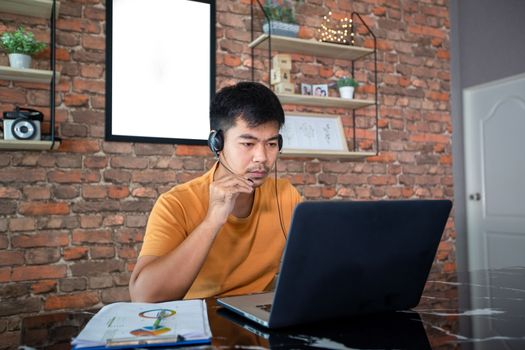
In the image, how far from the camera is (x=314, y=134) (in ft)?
10.5

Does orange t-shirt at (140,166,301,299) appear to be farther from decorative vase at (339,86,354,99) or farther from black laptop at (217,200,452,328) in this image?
decorative vase at (339,86,354,99)

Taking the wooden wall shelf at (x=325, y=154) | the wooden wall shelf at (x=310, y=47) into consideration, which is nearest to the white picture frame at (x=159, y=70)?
the wooden wall shelf at (x=310, y=47)

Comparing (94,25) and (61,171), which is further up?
(94,25)

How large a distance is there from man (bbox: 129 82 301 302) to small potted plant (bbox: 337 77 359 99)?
68.6 inches

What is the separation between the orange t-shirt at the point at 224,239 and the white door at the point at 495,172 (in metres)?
2.57

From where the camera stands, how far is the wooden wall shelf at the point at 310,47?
9.74 feet

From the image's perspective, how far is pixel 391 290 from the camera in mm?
908

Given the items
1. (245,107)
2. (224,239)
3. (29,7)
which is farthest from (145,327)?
(29,7)

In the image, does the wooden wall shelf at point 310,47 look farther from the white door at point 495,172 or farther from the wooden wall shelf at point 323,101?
the white door at point 495,172

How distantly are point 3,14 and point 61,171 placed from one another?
0.86 meters

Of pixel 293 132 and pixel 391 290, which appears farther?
pixel 293 132

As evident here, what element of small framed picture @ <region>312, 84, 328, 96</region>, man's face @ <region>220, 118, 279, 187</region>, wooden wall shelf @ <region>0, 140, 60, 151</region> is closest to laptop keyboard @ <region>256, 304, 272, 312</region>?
man's face @ <region>220, 118, 279, 187</region>

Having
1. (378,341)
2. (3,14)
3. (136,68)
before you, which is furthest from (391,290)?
(3,14)

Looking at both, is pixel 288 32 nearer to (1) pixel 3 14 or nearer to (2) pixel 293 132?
(2) pixel 293 132
